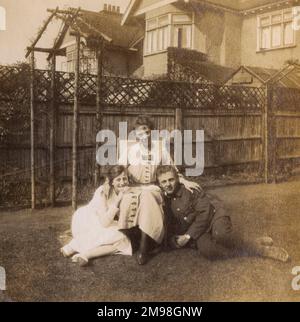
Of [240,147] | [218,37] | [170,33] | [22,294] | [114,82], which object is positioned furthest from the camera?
[170,33]

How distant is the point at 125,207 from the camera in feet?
10.3

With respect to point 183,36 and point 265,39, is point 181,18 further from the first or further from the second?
point 265,39

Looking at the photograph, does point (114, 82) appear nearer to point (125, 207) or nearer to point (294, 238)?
point (125, 207)

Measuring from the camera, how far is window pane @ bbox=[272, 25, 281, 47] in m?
7.55

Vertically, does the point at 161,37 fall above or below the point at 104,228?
above

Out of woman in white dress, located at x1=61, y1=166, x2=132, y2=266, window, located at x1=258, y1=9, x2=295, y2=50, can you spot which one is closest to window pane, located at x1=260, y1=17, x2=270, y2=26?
window, located at x1=258, y1=9, x2=295, y2=50

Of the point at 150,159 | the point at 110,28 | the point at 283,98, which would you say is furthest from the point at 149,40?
the point at 150,159

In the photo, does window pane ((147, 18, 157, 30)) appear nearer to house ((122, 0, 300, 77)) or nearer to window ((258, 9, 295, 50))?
house ((122, 0, 300, 77))

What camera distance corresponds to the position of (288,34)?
25.7ft

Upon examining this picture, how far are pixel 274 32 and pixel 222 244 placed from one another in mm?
5975

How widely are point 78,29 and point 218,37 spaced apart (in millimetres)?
4222

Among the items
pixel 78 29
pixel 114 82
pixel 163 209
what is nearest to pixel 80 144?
pixel 114 82

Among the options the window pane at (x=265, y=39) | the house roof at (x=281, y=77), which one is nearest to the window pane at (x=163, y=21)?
the house roof at (x=281, y=77)

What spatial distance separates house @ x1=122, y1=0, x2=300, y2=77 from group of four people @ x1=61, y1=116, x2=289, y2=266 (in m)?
3.89
